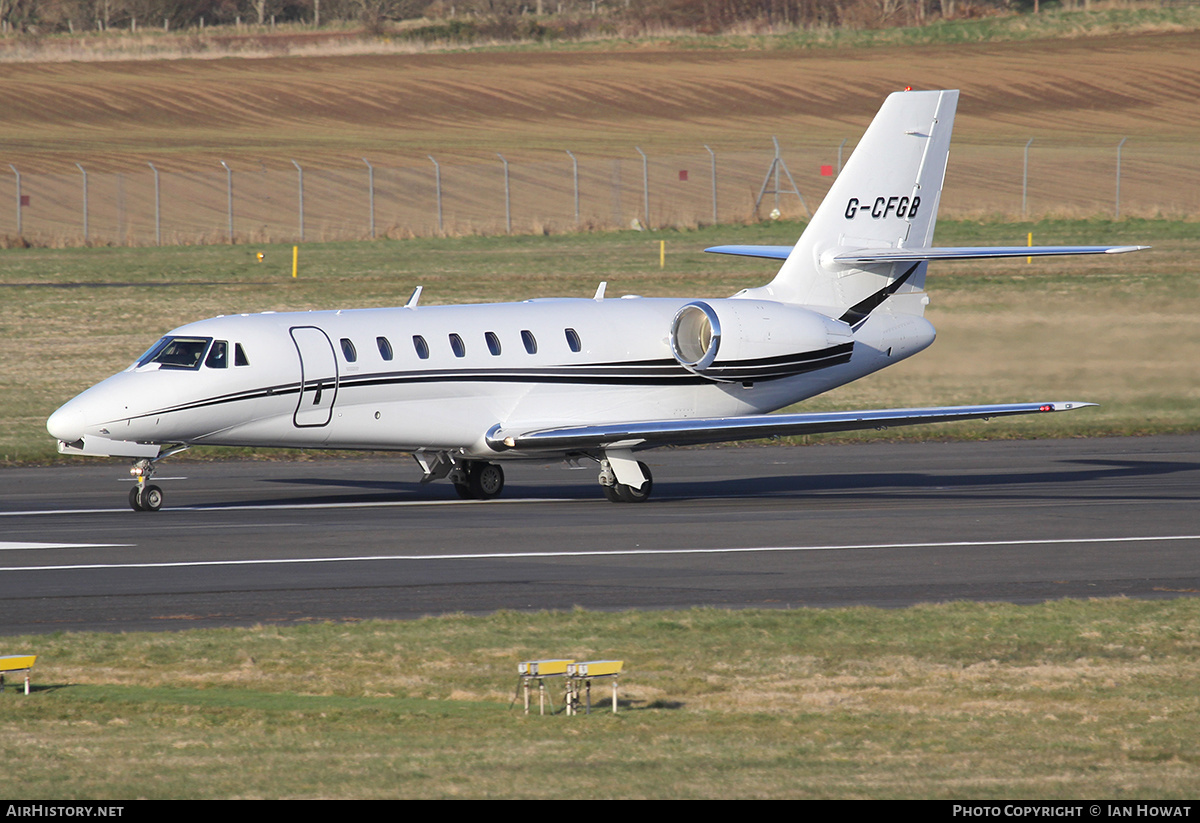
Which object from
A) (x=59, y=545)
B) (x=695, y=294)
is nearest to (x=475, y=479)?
(x=59, y=545)

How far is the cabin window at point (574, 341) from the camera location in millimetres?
25609

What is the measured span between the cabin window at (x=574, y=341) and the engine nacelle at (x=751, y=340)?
1569mm

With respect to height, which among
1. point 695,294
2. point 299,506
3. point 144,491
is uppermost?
point 144,491

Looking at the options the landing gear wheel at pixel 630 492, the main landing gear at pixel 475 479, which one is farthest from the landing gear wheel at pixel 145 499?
the landing gear wheel at pixel 630 492

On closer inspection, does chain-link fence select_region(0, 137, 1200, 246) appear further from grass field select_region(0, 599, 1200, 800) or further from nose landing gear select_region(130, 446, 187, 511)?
grass field select_region(0, 599, 1200, 800)

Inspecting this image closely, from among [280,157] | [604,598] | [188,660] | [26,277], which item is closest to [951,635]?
[604,598]

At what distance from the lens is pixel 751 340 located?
26219mm

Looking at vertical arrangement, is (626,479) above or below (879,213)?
below

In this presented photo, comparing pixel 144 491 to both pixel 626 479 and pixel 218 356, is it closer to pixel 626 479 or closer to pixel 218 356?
pixel 218 356

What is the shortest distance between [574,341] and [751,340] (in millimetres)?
2839

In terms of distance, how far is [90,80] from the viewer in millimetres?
98875

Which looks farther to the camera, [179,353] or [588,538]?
[179,353]

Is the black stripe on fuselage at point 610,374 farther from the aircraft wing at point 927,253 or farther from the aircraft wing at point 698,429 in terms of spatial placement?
the aircraft wing at point 927,253

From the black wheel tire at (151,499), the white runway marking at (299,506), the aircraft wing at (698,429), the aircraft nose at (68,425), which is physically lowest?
the white runway marking at (299,506)
